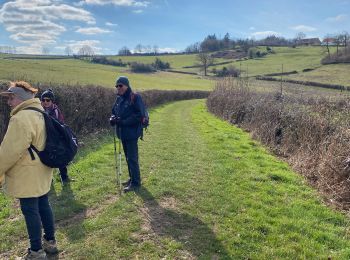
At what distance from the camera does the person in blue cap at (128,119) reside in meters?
7.98

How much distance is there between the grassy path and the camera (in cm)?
551

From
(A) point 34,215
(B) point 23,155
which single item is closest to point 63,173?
(A) point 34,215

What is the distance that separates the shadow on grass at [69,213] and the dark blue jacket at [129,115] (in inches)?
71.3

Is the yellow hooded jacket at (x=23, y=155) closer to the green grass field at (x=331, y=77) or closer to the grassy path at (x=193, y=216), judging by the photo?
the grassy path at (x=193, y=216)

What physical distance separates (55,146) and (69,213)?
251 cm

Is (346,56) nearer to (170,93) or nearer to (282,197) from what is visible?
(170,93)

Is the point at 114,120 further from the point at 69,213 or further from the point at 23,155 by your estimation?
the point at 23,155

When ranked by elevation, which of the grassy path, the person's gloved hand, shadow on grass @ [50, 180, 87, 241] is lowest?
the grassy path

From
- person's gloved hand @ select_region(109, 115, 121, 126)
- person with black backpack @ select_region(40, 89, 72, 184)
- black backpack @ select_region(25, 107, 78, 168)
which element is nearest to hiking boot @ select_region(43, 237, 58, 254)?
black backpack @ select_region(25, 107, 78, 168)

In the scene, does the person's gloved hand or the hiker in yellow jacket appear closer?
the hiker in yellow jacket

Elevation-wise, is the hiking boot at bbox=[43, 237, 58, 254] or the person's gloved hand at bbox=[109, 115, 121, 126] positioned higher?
the person's gloved hand at bbox=[109, 115, 121, 126]

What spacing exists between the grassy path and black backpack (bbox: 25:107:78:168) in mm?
1504

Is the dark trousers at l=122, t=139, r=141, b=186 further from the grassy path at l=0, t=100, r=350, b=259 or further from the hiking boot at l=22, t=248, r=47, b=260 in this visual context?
the hiking boot at l=22, t=248, r=47, b=260

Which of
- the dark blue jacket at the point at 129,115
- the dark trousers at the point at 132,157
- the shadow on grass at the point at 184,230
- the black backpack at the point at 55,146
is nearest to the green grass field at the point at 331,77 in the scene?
the dark trousers at the point at 132,157
